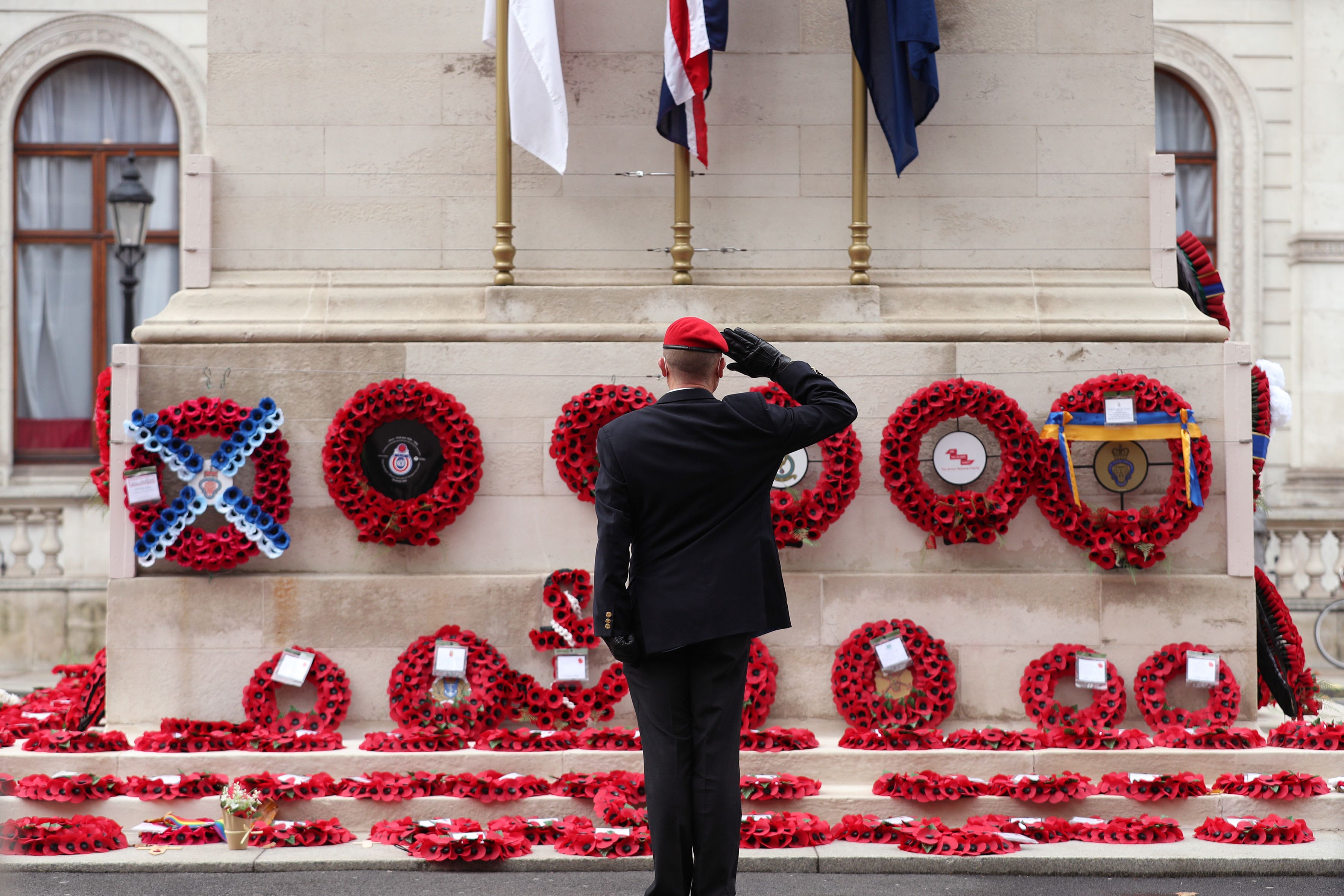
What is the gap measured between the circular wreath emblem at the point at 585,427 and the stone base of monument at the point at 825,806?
164 centimetres

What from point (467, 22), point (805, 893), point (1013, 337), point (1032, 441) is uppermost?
point (467, 22)

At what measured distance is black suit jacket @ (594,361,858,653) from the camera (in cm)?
477

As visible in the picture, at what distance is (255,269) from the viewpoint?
27.6ft

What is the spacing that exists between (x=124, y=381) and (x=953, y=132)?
5.35m

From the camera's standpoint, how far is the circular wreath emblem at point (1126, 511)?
776 centimetres

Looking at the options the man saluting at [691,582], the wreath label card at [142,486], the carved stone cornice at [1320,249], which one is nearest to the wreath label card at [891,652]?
the man saluting at [691,582]

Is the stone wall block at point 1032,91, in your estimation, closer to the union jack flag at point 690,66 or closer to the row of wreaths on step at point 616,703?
the union jack flag at point 690,66

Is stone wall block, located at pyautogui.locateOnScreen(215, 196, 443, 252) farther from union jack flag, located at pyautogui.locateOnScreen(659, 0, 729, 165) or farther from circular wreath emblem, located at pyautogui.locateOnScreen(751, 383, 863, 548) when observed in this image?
circular wreath emblem, located at pyautogui.locateOnScreen(751, 383, 863, 548)

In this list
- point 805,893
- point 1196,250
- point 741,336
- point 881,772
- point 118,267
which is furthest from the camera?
point 118,267

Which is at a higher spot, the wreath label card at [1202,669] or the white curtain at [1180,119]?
the white curtain at [1180,119]

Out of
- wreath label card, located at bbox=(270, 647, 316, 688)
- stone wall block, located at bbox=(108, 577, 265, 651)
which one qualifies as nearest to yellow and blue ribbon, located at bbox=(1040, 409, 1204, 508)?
wreath label card, located at bbox=(270, 647, 316, 688)

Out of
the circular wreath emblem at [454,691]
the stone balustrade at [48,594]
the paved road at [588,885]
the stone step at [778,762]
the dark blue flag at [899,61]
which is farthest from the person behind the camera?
the stone balustrade at [48,594]

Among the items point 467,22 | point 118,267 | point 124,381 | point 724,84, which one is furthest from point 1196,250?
point 118,267

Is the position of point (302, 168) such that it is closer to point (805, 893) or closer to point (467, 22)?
point (467, 22)
